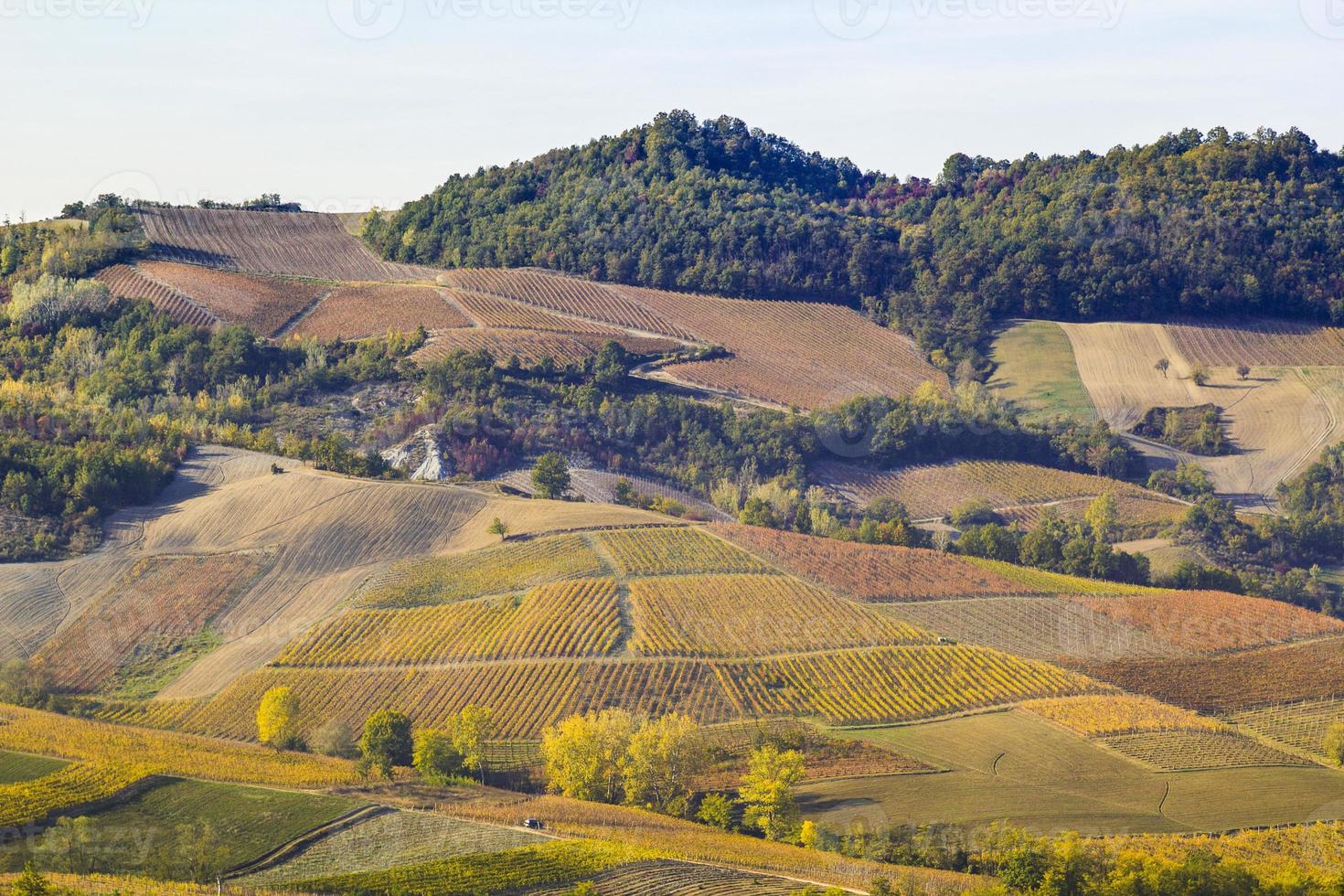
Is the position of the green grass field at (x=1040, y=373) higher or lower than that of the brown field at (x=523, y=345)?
lower

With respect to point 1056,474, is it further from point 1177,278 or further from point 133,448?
point 133,448

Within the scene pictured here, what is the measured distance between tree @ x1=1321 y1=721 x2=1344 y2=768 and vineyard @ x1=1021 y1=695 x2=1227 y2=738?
143 inches

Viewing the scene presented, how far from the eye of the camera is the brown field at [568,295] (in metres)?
127

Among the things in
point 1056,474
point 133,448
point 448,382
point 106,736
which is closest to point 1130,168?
point 1056,474

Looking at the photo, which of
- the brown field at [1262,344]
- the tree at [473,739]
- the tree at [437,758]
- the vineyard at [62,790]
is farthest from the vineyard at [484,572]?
the brown field at [1262,344]

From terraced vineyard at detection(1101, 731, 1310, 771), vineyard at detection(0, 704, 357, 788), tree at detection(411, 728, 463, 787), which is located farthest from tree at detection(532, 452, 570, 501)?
terraced vineyard at detection(1101, 731, 1310, 771)

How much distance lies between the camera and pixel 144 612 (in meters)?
72.5

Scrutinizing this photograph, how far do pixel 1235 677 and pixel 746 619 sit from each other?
20018mm

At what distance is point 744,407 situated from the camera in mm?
116375

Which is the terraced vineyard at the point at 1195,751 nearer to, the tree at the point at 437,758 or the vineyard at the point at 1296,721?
the vineyard at the point at 1296,721

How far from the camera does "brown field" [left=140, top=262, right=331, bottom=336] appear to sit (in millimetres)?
120250

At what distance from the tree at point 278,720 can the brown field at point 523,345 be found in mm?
52234

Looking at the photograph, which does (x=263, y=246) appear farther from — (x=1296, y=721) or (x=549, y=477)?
(x=1296, y=721)

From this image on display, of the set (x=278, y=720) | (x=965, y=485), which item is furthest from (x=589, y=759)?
(x=965, y=485)
